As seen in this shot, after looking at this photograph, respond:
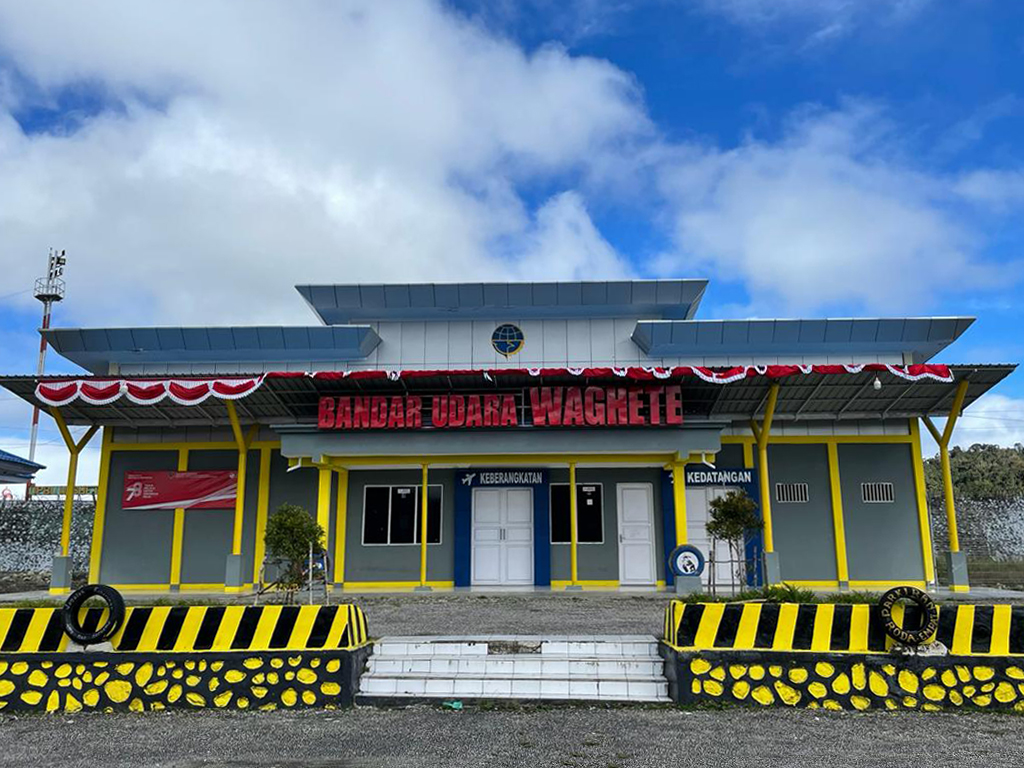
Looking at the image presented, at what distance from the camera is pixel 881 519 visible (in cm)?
1802

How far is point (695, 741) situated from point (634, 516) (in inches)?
483

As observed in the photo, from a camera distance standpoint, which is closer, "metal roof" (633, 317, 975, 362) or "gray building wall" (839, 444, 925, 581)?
"gray building wall" (839, 444, 925, 581)

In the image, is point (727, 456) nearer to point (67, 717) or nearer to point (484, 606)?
point (484, 606)

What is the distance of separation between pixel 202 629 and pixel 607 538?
1198 centimetres

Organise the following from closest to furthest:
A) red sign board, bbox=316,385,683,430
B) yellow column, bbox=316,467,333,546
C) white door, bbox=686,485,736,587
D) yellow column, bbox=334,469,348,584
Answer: red sign board, bbox=316,385,683,430, yellow column, bbox=316,467,333,546, white door, bbox=686,485,736,587, yellow column, bbox=334,469,348,584

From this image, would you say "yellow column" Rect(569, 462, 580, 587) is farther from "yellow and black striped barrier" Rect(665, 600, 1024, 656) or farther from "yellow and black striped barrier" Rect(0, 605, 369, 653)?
"yellow and black striped barrier" Rect(0, 605, 369, 653)

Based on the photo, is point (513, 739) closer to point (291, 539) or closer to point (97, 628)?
point (97, 628)

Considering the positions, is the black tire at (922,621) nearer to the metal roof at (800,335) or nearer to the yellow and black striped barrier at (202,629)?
the yellow and black striped barrier at (202,629)

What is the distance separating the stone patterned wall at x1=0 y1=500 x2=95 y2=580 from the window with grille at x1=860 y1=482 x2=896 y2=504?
1067 inches

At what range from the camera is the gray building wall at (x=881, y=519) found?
17797 millimetres

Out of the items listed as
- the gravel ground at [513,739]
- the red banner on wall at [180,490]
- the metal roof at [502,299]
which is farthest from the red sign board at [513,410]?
the gravel ground at [513,739]

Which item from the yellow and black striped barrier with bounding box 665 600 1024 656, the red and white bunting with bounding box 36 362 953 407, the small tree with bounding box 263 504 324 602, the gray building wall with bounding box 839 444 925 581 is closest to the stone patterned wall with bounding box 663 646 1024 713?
the yellow and black striped barrier with bounding box 665 600 1024 656

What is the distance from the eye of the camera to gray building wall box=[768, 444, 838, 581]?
58.3ft

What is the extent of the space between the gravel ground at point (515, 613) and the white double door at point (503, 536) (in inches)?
67.3
